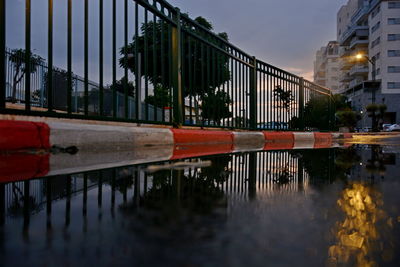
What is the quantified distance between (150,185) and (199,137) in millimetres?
3746

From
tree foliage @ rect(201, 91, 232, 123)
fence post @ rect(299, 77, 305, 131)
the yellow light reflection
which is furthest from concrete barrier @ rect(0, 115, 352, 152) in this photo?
fence post @ rect(299, 77, 305, 131)

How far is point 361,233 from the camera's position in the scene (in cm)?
102

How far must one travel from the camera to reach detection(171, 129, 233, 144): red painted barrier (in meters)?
5.24

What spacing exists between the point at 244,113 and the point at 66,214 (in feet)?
22.1

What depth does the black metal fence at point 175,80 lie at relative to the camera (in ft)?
12.4

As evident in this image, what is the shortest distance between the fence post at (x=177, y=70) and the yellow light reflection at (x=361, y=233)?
13.5 ft

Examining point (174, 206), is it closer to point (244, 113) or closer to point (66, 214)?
point (66, 214)

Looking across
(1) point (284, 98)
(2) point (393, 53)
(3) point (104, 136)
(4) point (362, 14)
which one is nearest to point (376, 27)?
(4) point (362, 14)

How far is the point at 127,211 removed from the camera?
1.33 metres

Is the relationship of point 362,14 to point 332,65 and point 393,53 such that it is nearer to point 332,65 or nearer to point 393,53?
point 393,53

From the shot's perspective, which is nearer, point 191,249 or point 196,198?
point 191,249

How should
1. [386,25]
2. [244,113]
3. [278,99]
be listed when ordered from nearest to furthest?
[244,113], [278,99], [386,25]

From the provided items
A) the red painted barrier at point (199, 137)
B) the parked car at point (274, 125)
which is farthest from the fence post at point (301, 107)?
the red painted barrier at point (199, 137)

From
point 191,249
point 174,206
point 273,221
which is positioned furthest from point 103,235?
point 273,221
